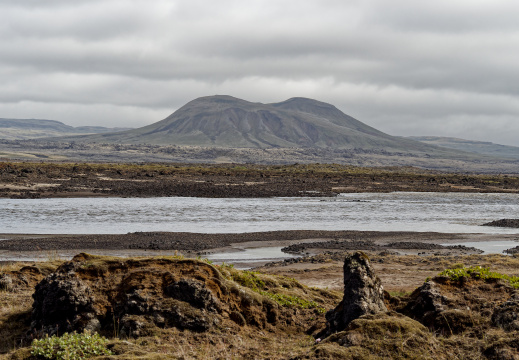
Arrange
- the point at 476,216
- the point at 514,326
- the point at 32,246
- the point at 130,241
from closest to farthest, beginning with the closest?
1. the point at 514,326
2. the point at 32,246
3. the point at 130,241
4. the point at 476,216

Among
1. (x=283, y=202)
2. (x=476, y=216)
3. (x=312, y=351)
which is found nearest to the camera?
(x=312, y=351)

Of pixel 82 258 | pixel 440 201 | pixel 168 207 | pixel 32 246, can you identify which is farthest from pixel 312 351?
pixel 440 201

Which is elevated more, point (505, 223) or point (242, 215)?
point (505, 223)

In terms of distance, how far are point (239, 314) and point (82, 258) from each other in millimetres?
3570

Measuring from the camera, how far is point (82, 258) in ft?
38.5

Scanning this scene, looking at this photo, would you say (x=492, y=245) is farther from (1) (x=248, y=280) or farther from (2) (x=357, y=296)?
(2) (x=357, y=296)

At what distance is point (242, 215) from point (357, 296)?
3938cm

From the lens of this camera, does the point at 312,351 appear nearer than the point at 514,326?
Yes

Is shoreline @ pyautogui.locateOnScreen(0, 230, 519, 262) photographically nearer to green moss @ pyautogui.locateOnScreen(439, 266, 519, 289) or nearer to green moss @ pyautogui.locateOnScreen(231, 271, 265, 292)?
green moss @ pyautogui.locateOnScreen(231, 271, 265, 292)

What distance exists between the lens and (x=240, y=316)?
11492 millimetres

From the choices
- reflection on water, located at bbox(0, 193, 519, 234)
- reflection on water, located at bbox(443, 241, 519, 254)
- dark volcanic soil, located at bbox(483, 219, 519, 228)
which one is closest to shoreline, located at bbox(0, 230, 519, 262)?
reflection on water, located at bbox(443, 241, 519, 254)

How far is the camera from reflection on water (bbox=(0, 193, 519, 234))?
41.7 metres

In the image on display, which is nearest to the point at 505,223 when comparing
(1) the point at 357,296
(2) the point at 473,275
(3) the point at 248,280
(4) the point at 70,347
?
(2) the point at 473,275

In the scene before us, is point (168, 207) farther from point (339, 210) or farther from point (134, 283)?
point (134, 283)
